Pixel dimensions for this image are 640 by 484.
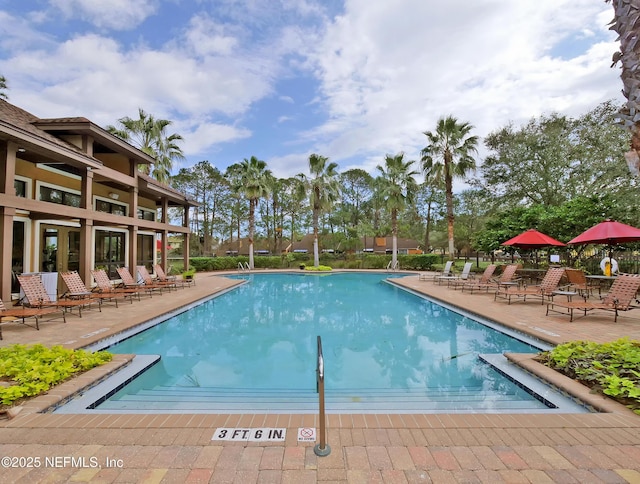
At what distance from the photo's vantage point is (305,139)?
30484 millimetres

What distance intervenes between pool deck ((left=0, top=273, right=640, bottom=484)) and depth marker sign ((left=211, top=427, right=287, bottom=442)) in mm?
68

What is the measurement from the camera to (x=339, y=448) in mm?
2537

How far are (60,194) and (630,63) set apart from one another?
15.2 meters

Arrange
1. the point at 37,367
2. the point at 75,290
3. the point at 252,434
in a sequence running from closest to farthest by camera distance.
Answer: the point at 252,434
the point at 37,367
the point at 75,290

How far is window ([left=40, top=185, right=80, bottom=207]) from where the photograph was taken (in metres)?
11.0

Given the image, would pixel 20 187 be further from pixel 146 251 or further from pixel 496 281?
pixel 496 281

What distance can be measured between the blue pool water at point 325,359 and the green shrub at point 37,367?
2.04 feet

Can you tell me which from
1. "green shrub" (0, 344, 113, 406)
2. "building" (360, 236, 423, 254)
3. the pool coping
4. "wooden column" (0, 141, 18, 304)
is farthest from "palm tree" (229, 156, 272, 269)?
"building" (360, 236, 423, 254)

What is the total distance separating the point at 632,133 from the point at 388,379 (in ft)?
13.8

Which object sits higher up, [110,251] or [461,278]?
[110,251]

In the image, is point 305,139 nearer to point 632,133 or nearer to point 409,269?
point 409,269

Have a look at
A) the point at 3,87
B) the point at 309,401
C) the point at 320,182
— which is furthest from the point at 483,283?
the point at 3,87

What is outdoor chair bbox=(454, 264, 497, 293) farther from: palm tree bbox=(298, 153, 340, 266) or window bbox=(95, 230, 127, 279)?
window bbox=(95, 230, 127, 279)

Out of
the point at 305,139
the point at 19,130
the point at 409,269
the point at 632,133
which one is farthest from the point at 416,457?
the point at 305,139
